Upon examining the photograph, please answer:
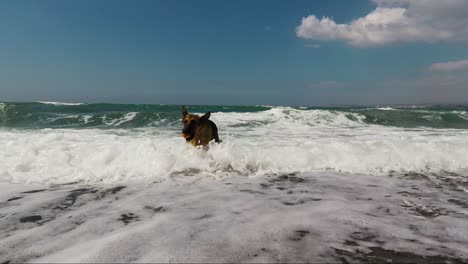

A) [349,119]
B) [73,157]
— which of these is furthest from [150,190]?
[349,119]

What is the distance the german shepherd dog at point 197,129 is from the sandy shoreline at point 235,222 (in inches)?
43.0

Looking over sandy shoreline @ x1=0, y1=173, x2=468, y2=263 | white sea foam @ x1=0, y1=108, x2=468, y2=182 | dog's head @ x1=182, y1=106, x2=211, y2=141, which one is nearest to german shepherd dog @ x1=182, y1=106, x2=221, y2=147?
dog's head @ x1=182, y1=106, x2=211, y2=141

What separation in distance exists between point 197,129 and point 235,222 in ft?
9.54

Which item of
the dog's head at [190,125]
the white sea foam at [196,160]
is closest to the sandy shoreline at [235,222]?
the white sea foam at [196,160]

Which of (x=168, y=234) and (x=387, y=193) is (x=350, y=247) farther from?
(x=387, y=193)

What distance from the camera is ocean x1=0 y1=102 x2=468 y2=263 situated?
7.55ft

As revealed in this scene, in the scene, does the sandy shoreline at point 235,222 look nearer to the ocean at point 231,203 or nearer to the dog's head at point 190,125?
the ocean at point 231,203

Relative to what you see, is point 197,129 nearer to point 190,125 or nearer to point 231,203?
point 190,125

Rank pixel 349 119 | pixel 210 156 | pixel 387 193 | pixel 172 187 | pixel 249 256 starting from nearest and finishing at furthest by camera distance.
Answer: pixel 249 256, pixel 387 193, pixel 172 187, pixel 210 156, pixel 349 119

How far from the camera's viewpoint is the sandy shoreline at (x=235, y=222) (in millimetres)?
2232

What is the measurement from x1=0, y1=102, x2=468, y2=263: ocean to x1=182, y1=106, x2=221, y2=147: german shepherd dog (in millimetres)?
230

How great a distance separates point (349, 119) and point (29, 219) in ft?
60.3

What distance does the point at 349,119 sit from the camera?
1912 centimetres

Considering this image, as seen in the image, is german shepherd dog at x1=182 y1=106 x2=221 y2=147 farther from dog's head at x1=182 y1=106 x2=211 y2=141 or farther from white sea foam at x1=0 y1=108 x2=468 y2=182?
white sea foam at x1=0 y1=108 x2=468 y2=182
